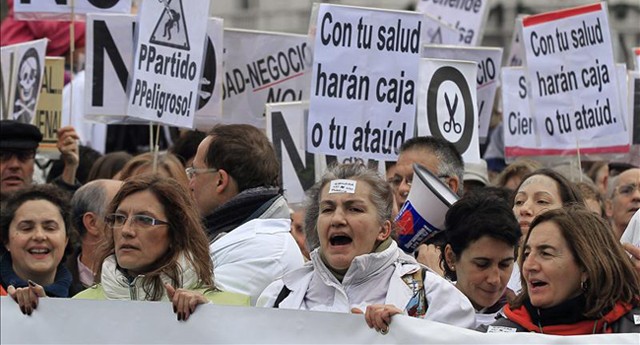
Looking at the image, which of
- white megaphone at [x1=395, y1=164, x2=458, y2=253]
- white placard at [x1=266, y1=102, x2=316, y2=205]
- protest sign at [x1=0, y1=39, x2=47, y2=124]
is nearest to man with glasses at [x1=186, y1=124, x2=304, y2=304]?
white megaphone at [x1=395, y1=164, x2=458, y2=253]

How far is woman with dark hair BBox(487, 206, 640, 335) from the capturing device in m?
6.48

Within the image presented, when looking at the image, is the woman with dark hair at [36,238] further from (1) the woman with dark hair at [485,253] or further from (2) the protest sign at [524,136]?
(2) the protest sign at [524,136]

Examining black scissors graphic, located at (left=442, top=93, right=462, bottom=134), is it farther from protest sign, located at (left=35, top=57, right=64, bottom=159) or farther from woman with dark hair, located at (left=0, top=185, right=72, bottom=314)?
protest sign, located at (left=35, top=57, right=64, bottom=159)

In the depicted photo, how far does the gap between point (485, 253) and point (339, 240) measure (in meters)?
0.68

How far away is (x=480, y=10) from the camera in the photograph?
1317 centimetres

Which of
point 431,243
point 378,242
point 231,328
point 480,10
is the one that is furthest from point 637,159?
point 231,328

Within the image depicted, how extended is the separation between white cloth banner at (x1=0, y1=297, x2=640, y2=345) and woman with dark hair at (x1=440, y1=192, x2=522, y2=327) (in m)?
1.09

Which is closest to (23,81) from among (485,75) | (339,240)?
(485,75)

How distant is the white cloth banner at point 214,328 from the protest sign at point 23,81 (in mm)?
4453

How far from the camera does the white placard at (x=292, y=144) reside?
10141 mm

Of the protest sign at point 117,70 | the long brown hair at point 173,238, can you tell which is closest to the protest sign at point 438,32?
the protest sign at point 117,70

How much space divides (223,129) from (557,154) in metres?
3.18

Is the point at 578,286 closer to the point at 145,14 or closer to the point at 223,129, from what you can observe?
the point at 223,129

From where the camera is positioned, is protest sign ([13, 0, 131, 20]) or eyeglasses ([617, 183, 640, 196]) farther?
protest sign ([13, 0, 131, 20])
